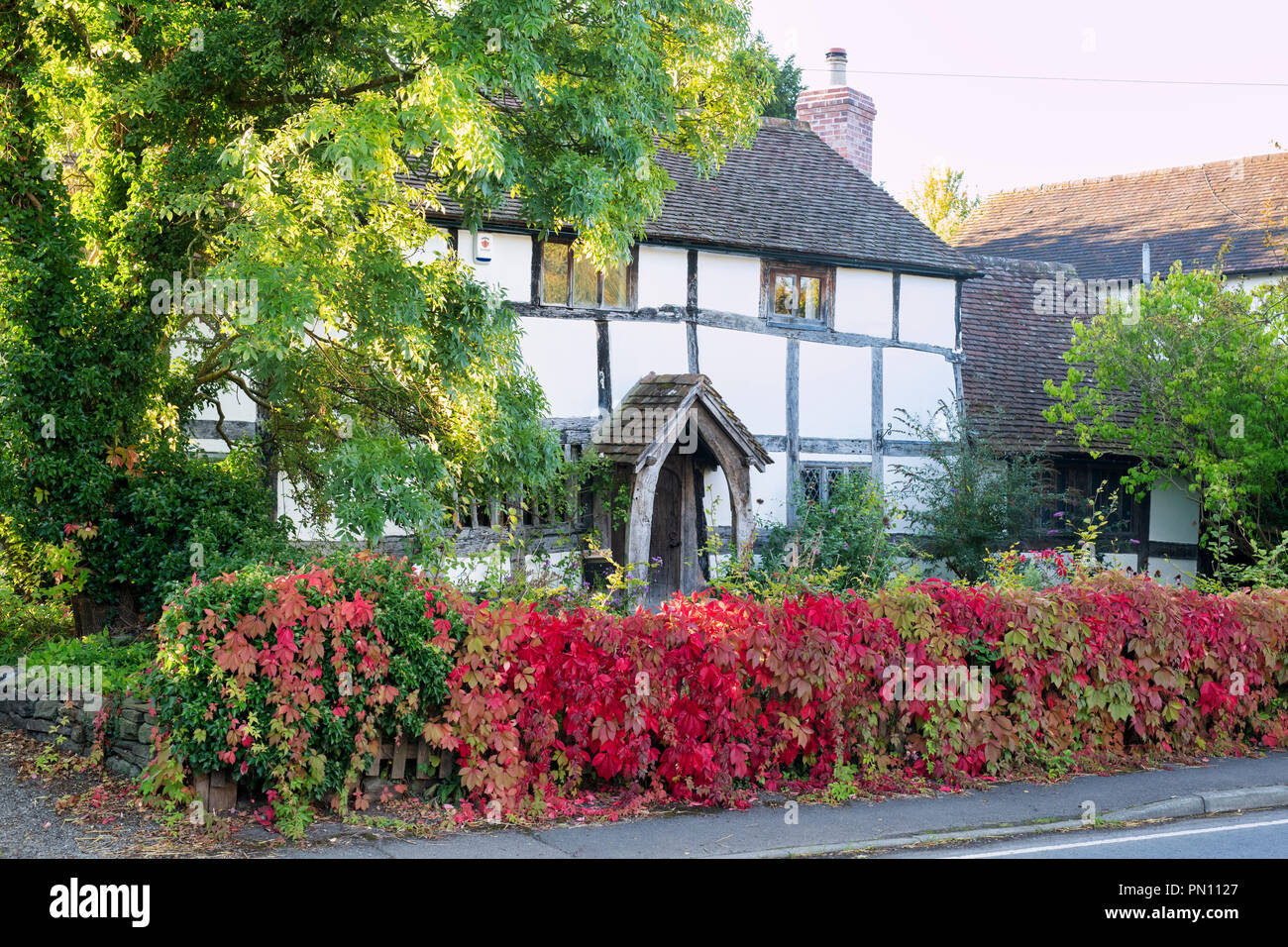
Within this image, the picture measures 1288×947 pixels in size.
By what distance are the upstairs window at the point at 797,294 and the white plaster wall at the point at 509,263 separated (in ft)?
13.5

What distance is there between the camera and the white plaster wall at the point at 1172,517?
21.9m

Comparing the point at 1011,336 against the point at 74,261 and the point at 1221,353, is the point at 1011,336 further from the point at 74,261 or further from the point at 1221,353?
the point at 74,261

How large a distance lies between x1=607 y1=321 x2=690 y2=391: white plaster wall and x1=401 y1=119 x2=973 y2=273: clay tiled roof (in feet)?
4.26

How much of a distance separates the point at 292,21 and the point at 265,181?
184 cm

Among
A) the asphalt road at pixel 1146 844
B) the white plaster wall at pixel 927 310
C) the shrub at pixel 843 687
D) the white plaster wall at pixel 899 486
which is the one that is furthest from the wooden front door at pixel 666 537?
the asphalt road at pixel 1146 844

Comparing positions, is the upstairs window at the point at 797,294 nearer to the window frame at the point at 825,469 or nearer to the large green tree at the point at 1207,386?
the window frame at the point at 825,469

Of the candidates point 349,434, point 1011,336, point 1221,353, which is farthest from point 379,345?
point 1011,336

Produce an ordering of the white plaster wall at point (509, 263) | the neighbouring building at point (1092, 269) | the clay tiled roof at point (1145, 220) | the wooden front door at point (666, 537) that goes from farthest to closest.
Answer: the clay tiled roof at point (1145, 220)
the neighbouring building at point (1092, 269)
the wooden front door at point (666, 537)
the white plaster wall at point (509, 263)

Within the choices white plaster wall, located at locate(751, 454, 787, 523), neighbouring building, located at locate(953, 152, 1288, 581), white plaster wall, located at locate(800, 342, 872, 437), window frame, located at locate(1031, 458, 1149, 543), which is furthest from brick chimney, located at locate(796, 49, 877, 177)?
white plaster wall, located at locate(751, 454, 787, 523)

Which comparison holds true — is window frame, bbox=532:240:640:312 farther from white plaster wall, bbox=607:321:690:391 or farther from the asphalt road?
the asphalt road

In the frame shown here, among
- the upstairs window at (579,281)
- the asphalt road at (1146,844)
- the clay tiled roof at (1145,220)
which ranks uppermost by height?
the clay tiled roof at (1145,220)

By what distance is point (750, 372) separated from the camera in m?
17.9

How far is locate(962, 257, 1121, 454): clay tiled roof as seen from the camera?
20516 mm

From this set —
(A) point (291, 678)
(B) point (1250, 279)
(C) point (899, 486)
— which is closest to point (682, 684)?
(A) point (291, 678)
